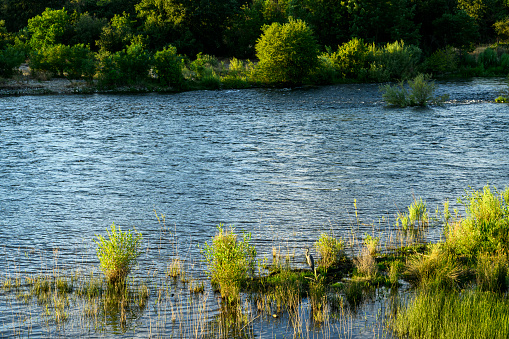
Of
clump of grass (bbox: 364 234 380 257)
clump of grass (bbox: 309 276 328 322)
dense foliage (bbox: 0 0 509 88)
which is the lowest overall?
clump of grass (bbox: 309 276 328 322)

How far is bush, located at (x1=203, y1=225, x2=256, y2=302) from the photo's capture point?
967 centimetres

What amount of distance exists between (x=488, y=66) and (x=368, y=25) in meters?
16.9

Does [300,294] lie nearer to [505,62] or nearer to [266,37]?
[266,37]

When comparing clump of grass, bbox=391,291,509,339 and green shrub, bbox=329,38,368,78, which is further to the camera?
green shrub, bbox=329,38,368,78

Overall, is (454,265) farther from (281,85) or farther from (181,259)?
(281,85)

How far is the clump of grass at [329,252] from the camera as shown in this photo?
35.9 ft

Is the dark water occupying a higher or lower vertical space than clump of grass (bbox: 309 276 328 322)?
higher

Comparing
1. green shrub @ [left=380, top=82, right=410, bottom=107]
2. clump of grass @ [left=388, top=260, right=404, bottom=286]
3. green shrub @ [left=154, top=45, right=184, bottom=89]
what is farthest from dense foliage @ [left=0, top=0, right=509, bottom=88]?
clump of grass @ [left=388, top=260, right=404, bottom=286]

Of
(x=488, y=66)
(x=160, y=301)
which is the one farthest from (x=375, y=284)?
(x=488, y=66)

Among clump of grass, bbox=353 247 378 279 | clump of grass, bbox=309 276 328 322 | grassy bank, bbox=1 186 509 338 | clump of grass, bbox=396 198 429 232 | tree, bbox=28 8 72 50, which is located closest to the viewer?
grassy bank, bbox=1 186 509 338

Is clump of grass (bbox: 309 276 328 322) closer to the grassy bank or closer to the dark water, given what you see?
the grassy bank

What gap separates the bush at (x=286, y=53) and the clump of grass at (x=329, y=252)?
45.9 m

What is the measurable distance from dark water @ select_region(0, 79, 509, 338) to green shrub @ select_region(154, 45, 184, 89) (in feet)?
47.7

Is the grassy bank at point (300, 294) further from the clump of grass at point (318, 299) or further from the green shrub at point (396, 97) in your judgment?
the green shrub at point (396, 97)
